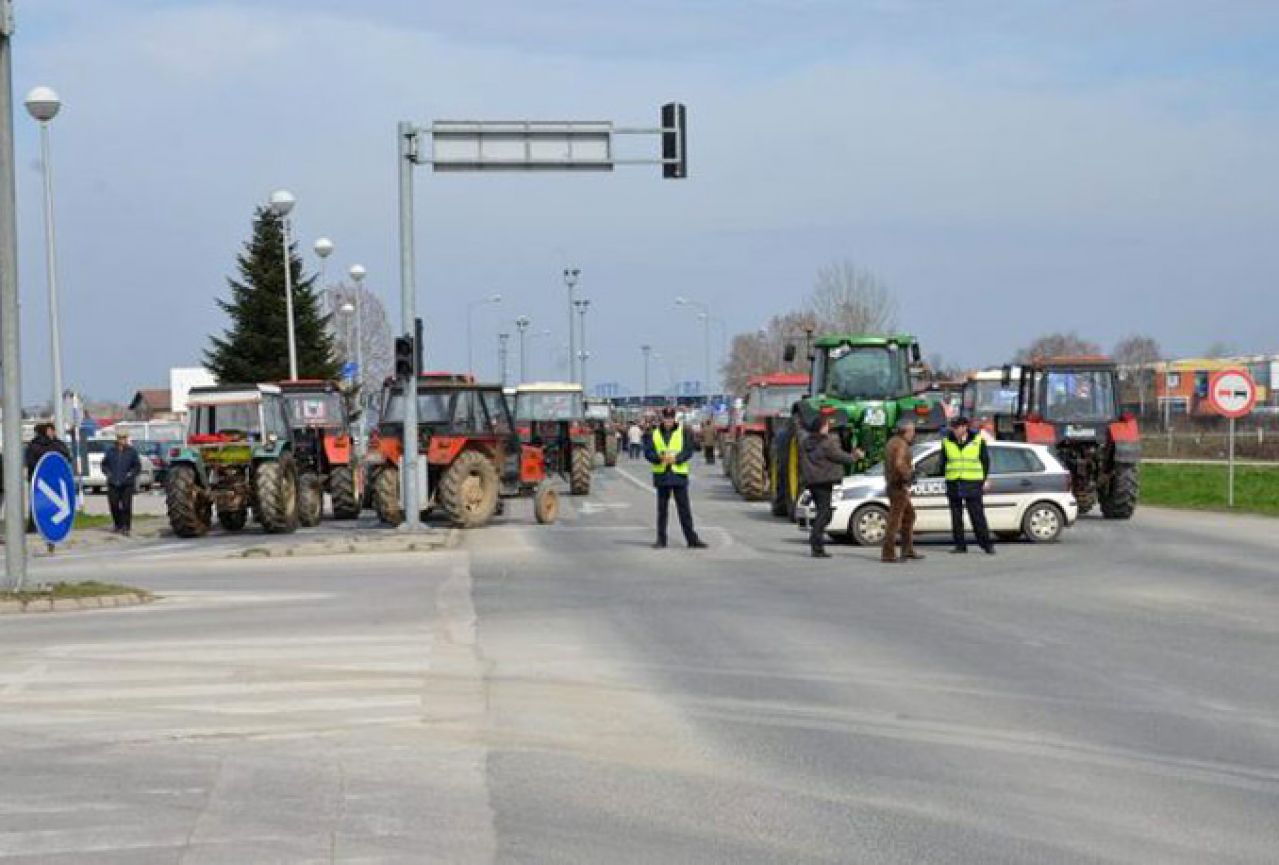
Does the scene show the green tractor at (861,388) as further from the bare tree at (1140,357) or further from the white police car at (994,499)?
the bare tree at (1140,357)

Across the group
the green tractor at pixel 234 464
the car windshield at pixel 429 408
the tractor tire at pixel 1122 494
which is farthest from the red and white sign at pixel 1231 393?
the green tractor at pixel 234 464

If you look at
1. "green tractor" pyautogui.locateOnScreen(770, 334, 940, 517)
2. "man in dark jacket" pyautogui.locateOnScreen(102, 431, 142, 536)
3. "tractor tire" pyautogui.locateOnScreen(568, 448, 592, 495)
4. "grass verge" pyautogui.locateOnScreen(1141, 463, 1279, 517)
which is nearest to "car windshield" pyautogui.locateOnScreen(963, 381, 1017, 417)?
"grass verge" pyautogui.locateOnScreen(1141, 463, 1279, 517)

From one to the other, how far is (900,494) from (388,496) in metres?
11.2

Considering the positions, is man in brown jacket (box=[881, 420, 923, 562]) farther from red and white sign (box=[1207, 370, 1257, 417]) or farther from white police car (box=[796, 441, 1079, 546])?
red and white sign (box=[1207, 370, 1257, 417])

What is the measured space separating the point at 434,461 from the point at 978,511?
1047cm

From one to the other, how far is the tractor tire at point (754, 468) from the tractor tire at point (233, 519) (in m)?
10.5

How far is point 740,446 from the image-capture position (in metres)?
37.2

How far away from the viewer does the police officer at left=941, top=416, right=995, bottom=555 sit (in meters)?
22.3

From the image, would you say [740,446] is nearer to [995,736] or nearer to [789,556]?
[789,556]

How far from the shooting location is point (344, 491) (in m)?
32.8

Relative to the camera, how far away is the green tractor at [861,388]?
1103 inches

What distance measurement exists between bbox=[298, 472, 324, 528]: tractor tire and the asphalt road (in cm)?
1230

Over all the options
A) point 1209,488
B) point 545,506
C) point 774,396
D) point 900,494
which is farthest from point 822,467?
point 1209,488

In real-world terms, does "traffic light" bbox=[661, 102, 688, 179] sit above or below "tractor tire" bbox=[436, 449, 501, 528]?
above
